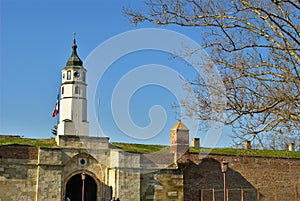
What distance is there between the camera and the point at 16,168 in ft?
76.2

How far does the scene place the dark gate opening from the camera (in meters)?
26.2

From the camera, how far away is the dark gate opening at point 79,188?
2625 cm

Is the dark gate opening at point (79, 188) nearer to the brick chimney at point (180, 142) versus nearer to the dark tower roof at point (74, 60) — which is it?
the brick chimney at point (180, 142)

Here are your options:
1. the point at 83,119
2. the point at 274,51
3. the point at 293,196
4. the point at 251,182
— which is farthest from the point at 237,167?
the point at 83,119

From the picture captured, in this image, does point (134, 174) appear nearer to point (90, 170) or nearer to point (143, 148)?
point (90, 170)

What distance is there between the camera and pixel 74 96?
152 feet

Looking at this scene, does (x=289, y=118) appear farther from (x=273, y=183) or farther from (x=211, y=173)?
(x=273, y=183)

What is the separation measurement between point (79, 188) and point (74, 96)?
797 inches

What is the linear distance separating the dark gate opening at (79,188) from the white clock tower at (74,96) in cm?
1871

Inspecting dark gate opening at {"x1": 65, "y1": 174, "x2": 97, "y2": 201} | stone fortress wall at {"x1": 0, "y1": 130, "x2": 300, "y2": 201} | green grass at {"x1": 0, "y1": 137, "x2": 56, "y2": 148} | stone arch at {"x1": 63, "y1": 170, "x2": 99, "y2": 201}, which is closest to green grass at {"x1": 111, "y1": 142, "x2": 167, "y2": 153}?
stone fortress wall at {"x1": 0, "y1": 130, "x2": 300, "y2": 201}

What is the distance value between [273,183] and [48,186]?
13297 millimetres

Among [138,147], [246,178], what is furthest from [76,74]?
[246,178]

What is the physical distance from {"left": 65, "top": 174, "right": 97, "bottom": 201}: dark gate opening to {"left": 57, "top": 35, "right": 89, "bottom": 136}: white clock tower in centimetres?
1871

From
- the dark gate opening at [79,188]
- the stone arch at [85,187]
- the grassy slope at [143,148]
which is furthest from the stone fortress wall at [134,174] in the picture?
the dark gate opening at [79,188]
